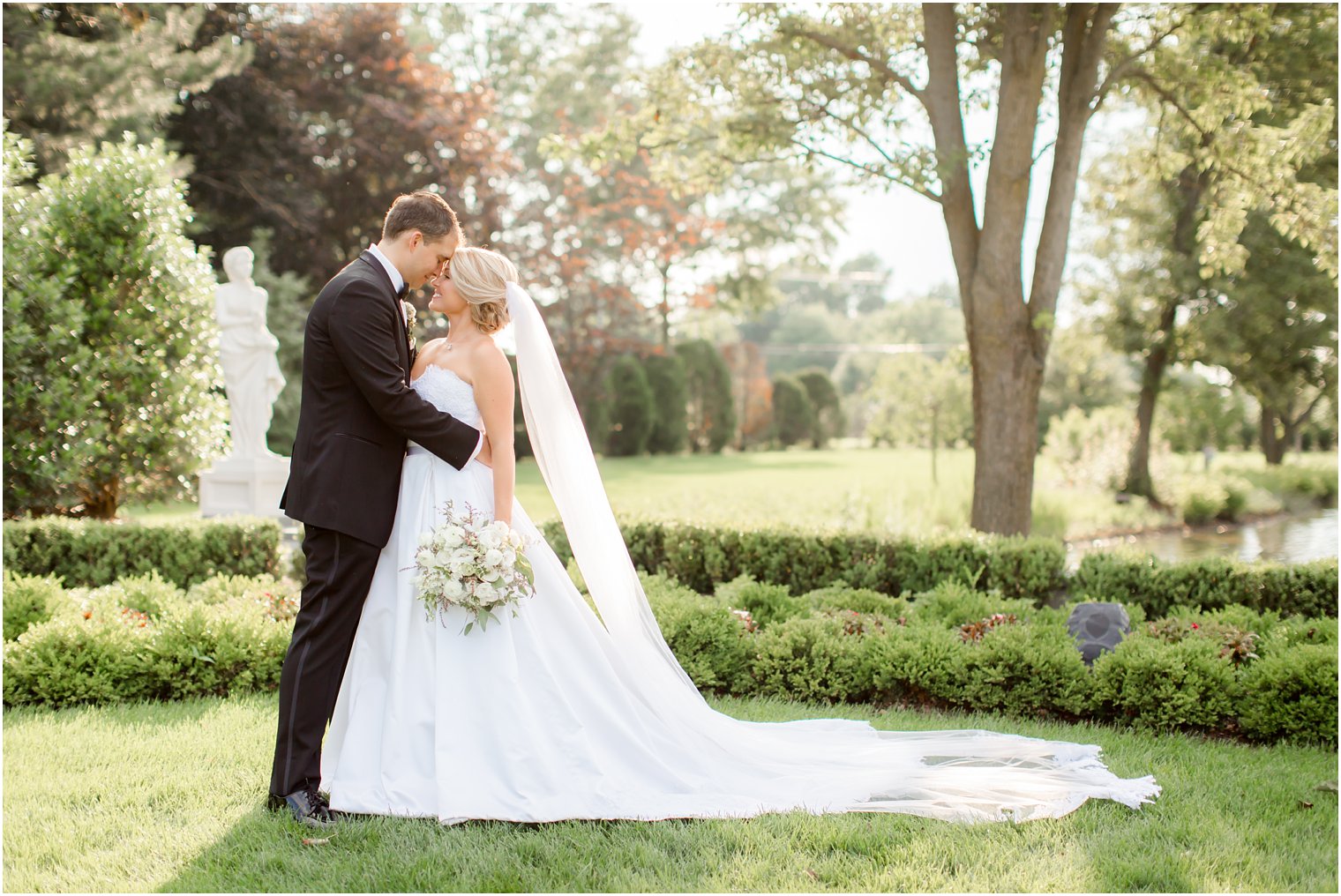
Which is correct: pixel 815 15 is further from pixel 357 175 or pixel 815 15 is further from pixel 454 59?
pixel 454 59

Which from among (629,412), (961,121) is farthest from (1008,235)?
(629,412)

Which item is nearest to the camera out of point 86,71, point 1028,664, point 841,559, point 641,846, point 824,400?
point 641,846

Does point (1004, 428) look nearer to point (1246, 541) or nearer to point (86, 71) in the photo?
point (1246, 541)

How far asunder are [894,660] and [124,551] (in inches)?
232

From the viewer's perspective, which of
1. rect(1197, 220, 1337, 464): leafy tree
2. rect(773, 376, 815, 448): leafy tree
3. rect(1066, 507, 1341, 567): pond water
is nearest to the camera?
rect(1066, 507, 1341, 567): pond water

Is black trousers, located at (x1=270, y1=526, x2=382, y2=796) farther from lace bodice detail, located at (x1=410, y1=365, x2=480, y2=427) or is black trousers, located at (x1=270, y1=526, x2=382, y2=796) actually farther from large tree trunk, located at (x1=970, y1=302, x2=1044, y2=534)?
large tree trunk, located at (x1=970, y1=302, x2=1044, y2=534)

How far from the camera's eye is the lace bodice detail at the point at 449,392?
12.8 feet

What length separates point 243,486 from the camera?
33.7ft

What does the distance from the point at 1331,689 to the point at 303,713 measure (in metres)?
4.59

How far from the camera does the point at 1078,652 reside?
16.9 feet

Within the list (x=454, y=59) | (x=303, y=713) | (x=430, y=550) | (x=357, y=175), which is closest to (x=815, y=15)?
(x=430, y=550)

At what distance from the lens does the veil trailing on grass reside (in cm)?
382

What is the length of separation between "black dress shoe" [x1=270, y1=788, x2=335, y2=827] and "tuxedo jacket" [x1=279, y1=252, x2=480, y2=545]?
0.97 metres

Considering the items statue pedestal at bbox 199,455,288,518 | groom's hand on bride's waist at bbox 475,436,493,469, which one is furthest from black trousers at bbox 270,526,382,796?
statue pedestal at bbox 199,455,288,518
